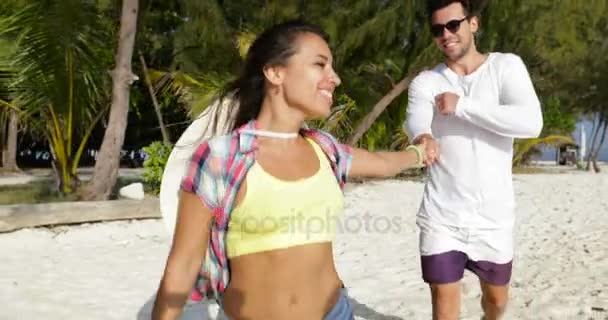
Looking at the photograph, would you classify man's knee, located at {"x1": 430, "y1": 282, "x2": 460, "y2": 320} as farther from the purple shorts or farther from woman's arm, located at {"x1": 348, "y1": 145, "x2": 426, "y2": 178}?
woman's arm, located at {"x1": 348, "y1": 145, "x2": 426, "y2": 178}

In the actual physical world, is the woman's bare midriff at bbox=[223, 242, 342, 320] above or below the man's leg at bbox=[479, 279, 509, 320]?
above

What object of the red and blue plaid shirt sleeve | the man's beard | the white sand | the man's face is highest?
the man's face

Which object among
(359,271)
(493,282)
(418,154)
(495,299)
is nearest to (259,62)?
(418,154)

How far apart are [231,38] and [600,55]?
58.5 feet

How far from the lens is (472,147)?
2578 millimetres

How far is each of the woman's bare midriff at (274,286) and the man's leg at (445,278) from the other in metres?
1.11

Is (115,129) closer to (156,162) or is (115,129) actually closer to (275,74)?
(156,162)

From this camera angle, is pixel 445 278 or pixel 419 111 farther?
pixel 445 278

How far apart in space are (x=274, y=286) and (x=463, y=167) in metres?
1.27

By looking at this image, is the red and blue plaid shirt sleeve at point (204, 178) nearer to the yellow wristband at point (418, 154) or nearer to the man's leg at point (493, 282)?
the yellow wristband at point (418, 154)

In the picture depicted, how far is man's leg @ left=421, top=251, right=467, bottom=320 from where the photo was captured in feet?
8.60

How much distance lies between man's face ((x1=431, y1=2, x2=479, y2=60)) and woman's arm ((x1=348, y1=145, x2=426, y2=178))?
638 mm

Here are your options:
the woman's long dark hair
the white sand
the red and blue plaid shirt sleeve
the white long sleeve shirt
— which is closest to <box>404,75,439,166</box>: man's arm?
the white long sleeve shirt

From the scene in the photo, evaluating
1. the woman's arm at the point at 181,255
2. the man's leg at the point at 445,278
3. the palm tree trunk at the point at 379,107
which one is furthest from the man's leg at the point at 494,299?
the palm tree trunk at the point at 379,107
